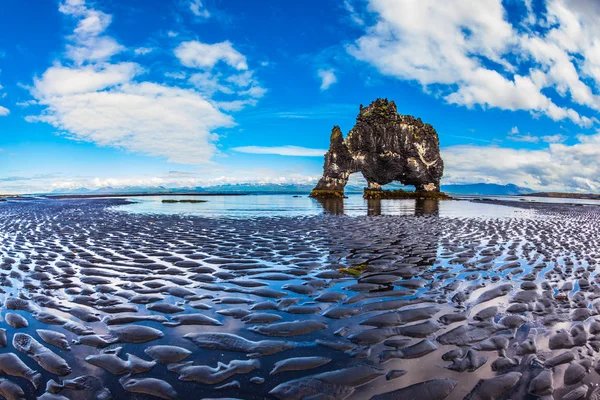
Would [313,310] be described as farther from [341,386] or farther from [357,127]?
[357,127]

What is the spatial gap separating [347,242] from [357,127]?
89.0 meters

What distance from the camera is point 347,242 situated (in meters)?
18.3

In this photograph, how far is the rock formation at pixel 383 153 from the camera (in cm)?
9981

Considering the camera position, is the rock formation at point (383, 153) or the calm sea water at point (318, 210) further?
the rock formation at point (383, 153)

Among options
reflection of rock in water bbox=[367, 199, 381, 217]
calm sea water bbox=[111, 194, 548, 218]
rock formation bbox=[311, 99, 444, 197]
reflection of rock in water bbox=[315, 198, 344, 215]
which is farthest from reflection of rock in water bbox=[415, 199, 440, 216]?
rock formation bbox=[311, 99, 444, 197]

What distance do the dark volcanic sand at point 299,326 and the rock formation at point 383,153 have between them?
8852cm

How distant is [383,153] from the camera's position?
10100 cm

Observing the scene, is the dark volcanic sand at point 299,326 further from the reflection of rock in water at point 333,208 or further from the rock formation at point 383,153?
the rock formation at point 383,153

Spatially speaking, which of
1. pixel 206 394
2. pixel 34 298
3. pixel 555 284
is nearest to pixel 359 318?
pixel 206 394

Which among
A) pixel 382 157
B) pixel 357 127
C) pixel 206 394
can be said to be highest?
pixel 357 127

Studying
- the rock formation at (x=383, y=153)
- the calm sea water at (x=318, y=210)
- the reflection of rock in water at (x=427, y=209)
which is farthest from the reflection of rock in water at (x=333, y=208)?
the rock formation at (x=383, y=153)

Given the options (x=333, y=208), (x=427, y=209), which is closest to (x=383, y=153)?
(x=427, y=209)

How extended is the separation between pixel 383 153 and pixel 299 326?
98.9 m

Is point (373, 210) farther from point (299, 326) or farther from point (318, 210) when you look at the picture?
point (299, 326)
